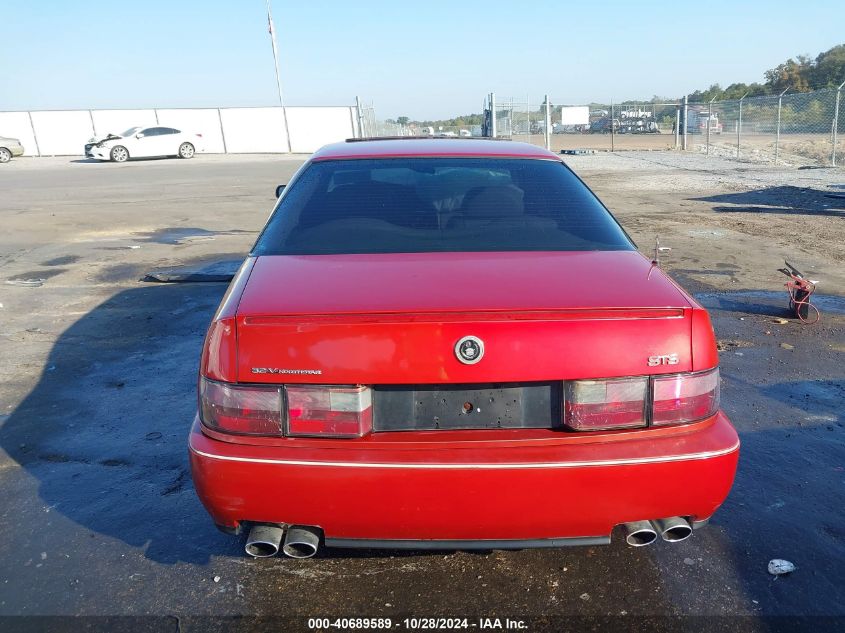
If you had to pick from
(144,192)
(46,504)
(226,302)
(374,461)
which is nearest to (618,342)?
(374,461)

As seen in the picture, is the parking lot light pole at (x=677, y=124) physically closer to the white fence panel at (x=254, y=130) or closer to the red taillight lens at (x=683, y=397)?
the white fence panel at (x=254, y=130)

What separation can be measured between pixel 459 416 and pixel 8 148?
3672 centimetres

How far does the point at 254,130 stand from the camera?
38688 millimetres

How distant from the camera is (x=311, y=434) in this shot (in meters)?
2.14

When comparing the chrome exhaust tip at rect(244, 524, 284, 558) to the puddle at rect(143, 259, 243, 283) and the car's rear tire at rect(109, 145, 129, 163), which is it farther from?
the car's rear tire at rect(109, 145, 129, 163)

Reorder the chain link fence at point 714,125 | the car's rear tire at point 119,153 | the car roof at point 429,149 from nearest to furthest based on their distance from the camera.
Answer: the car roof at point 429,149, the chain link fence at point 714,125, the car's rear tire at point 119,153

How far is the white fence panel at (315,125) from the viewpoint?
3859 centimetres

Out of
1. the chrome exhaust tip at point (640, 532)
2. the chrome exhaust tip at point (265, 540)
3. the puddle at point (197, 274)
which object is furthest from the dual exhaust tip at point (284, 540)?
the puddle at point (197, 274)

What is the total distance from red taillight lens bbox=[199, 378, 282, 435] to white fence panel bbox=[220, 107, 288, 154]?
127ft

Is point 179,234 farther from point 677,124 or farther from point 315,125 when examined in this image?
point 315,125

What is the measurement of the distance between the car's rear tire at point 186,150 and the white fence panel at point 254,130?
5705 mm

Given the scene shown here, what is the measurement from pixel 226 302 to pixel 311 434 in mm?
588

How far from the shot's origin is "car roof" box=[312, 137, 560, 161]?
11.3 feet

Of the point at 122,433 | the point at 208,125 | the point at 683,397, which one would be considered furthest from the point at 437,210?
the point at 208,125
